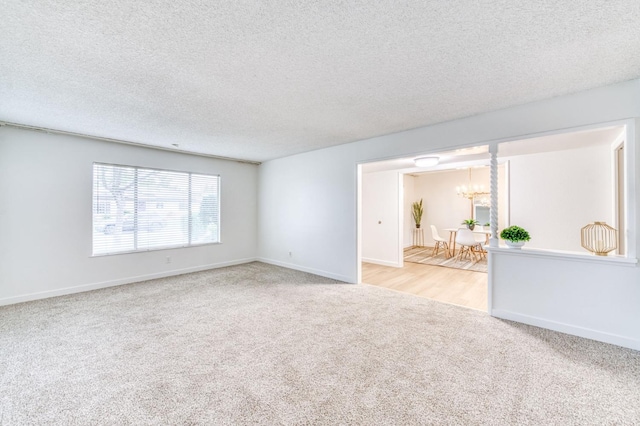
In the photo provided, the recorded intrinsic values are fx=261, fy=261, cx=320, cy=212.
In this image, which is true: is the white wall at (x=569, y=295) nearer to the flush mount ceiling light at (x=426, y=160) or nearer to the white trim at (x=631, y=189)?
the white trim at (x=631, y=189)

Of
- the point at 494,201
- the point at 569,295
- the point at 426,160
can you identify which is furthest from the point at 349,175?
the point at 569,295

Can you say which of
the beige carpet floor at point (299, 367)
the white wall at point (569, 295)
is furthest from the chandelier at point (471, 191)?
the beige carpet floor at point (299, 367)

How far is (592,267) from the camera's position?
267cm

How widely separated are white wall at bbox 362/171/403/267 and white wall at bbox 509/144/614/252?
2234 mm

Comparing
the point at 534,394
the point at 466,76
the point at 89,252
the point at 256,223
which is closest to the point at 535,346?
the point at 534,394

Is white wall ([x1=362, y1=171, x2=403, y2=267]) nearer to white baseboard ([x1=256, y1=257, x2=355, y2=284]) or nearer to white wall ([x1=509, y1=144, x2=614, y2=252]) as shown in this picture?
white baseboard ([x1=256, y1=257, x2=355, y2=284])

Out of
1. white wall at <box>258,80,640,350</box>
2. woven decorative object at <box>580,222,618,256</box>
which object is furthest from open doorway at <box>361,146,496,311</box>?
woven decorative object at <box>580,222,618,256</box>

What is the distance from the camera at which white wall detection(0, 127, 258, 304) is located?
3.63m

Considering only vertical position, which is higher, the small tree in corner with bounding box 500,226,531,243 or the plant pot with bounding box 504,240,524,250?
the small tree in corner with bounding box 500,226,531,243

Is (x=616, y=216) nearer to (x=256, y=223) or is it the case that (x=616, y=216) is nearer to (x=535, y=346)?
(x=535, y=346)

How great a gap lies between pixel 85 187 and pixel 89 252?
41.5 inches

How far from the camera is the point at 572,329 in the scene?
274 cm

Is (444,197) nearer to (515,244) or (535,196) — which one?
(535,196)

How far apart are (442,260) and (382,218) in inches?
78.4
